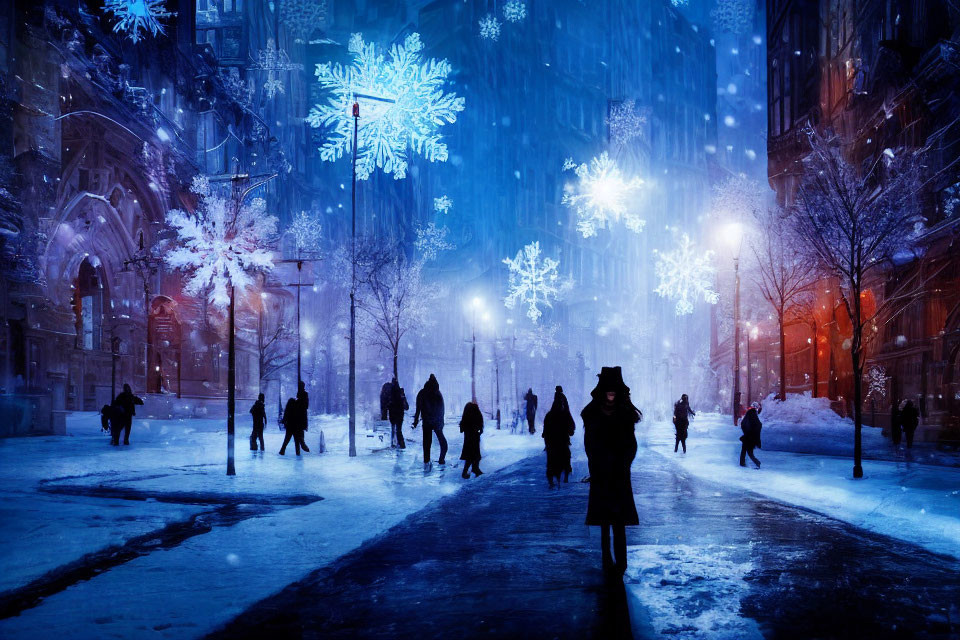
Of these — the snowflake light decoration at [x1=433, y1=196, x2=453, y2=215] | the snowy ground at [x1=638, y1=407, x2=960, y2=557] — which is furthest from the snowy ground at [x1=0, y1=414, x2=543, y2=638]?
the snowflake light decoration at [x1=433, y1=196, x2=453, y2=215]

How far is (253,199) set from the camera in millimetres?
56844

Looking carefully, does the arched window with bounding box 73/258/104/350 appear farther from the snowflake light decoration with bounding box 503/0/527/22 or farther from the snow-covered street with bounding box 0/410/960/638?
the snowflake light decoration with bounding box 503/0/527/22

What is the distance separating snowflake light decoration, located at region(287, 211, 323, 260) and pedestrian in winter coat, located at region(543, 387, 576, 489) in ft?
160

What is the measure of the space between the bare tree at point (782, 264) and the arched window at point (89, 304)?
3164 cm

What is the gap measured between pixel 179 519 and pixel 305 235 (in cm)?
5769

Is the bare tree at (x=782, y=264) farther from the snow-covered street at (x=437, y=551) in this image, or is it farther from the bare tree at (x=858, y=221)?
the snow-covered street at (x=437, y=551)

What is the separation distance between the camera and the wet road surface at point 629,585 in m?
5.42

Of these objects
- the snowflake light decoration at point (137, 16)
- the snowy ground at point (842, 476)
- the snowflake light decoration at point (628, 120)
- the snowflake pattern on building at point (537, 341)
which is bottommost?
the snowy ground at point (842, 476)

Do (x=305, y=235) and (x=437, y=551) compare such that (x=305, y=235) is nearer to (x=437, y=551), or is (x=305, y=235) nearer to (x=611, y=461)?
(x=437, y=551)

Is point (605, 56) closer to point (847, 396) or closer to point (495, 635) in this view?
point (847, 396)

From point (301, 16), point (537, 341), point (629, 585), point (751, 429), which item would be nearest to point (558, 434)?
point (751, 429)

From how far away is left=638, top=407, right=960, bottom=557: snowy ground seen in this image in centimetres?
1095

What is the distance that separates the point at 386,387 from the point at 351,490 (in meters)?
11.6

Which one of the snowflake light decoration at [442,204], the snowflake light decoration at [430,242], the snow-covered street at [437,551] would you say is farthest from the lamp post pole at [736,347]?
the snowflake light decoration at [442,204]
